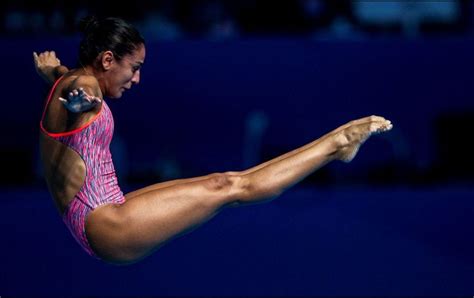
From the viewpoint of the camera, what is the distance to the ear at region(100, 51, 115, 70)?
4.27 metres

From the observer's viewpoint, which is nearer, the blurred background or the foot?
the foot

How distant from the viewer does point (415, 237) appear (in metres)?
6.18

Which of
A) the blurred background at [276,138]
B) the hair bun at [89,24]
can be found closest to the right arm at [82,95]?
the hair bun at [89,24]

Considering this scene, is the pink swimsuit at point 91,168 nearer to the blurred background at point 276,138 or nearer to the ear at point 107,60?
the ear at point 107,60

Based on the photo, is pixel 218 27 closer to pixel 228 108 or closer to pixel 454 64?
pixel 228 108

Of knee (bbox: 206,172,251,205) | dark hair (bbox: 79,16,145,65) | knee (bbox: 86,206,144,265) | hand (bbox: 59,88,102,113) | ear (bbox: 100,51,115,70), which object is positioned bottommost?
knee (bbox: 86,206,144,265)

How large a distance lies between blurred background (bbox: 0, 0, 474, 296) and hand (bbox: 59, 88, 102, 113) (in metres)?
2.23

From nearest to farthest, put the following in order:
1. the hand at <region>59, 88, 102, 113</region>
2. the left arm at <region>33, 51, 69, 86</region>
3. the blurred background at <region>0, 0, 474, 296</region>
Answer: the hand at <region>59, 88, 102, 113</region>, the left arm at <region>33, 51, 69, 86</region>, the blurred background at <region>0, 0, 474, 296</region>

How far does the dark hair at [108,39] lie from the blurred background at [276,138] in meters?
1.94

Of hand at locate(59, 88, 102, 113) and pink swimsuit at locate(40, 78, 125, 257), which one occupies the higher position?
hand at locate(59, 88, 102, 113)

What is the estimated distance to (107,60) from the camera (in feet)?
14.0

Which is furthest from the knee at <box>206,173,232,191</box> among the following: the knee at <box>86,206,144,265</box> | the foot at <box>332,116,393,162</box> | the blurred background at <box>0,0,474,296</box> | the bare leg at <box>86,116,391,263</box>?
the blurred background at <box>0,0,474,296</box>

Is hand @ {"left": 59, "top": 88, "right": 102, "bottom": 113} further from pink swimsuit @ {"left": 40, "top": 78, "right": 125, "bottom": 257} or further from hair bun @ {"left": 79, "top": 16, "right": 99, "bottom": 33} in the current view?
hair bun @ {"left": 79, "top": 16, "right": 99, "bottom": 33}

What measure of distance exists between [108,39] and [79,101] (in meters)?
0.52
